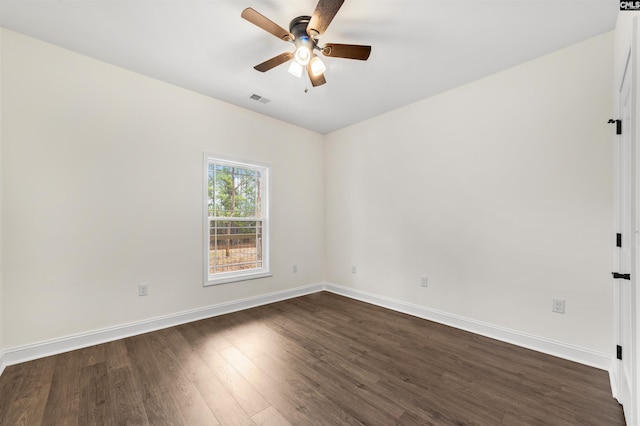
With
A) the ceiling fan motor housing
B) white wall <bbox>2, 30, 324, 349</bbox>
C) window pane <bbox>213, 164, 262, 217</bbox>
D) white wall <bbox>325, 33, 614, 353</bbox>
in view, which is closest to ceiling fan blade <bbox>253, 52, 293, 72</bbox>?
the ceiling fan motor housing

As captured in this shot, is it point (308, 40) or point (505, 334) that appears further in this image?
point (505, 334)

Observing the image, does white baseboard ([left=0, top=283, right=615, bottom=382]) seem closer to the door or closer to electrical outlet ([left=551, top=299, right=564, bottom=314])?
electrical outlet ([left=551, top=299, right=564, bottom=314])

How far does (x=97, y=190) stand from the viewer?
263 centimetres

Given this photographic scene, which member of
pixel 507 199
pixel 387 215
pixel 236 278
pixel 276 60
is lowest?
pixel 236 278

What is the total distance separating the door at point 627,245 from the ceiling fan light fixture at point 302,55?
6.18 feet

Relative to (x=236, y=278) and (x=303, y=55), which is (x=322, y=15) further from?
(x=236, y=278)

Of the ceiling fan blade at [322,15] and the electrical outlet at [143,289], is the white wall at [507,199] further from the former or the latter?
the electrical outlet at [143,289]

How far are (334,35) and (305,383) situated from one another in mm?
2824

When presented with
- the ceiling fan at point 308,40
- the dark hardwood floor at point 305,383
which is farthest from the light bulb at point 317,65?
the dark hardwood floor at point 305,383

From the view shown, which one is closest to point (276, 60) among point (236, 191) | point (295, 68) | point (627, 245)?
point (295, 68)

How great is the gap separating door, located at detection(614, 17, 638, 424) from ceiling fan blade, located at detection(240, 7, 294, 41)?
6.65ft

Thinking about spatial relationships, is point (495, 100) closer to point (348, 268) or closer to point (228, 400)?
point (348, 268)

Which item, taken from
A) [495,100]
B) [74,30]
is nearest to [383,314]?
[495,100]

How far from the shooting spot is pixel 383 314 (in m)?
3.43
